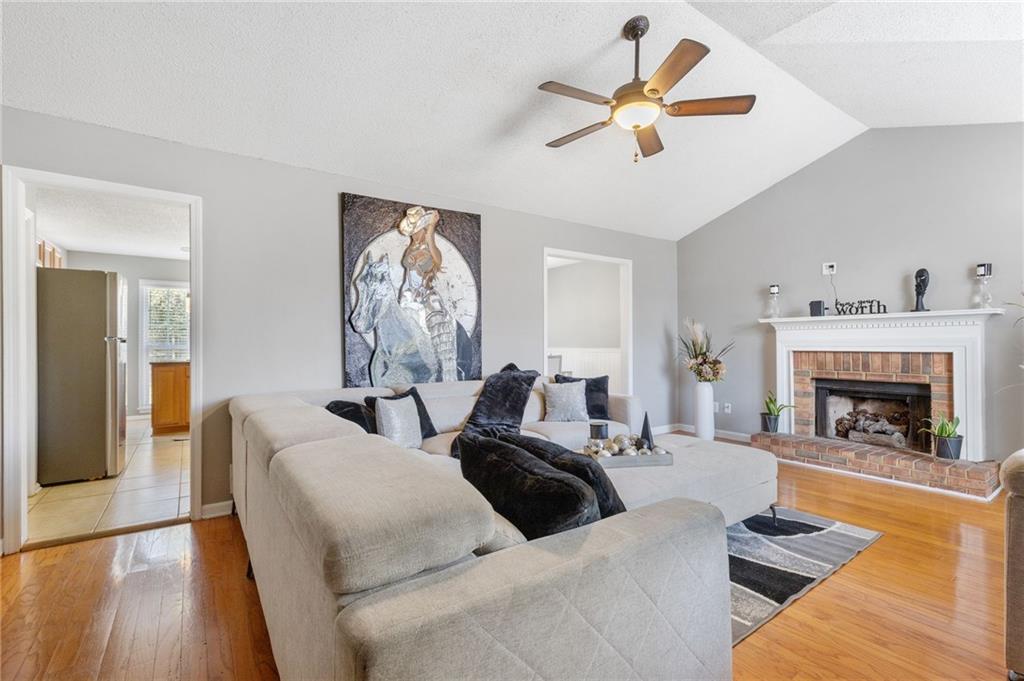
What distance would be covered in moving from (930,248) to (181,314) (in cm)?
875

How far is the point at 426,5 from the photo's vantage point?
2.34m

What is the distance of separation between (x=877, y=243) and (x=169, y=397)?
302 inches

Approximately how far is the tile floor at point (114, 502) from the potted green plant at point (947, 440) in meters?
5.46

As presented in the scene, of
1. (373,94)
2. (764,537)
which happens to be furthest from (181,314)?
(764,537)

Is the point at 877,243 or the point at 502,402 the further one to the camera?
the point at 877,243

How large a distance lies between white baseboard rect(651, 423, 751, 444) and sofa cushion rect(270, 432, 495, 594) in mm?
4788

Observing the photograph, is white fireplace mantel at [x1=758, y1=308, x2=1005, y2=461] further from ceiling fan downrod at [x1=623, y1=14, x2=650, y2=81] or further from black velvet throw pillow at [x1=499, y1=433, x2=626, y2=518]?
black velvet throw pillow at [x1=499, y1=433, x2=626, y2=518]

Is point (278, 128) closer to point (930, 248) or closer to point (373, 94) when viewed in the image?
point (373, 94)

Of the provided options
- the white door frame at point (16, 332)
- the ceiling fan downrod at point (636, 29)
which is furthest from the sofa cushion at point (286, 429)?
the ceiling fan downrod at point (636, 29)

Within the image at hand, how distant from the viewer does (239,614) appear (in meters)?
1.91

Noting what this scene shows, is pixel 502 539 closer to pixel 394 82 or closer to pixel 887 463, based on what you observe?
pixel 394 82

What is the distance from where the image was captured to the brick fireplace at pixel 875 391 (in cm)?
384

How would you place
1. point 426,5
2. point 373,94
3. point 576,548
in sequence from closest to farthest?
point 576,548 < point 426,5 < point 373,94

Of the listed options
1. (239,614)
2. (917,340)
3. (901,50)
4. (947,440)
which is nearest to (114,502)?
(239,614)
